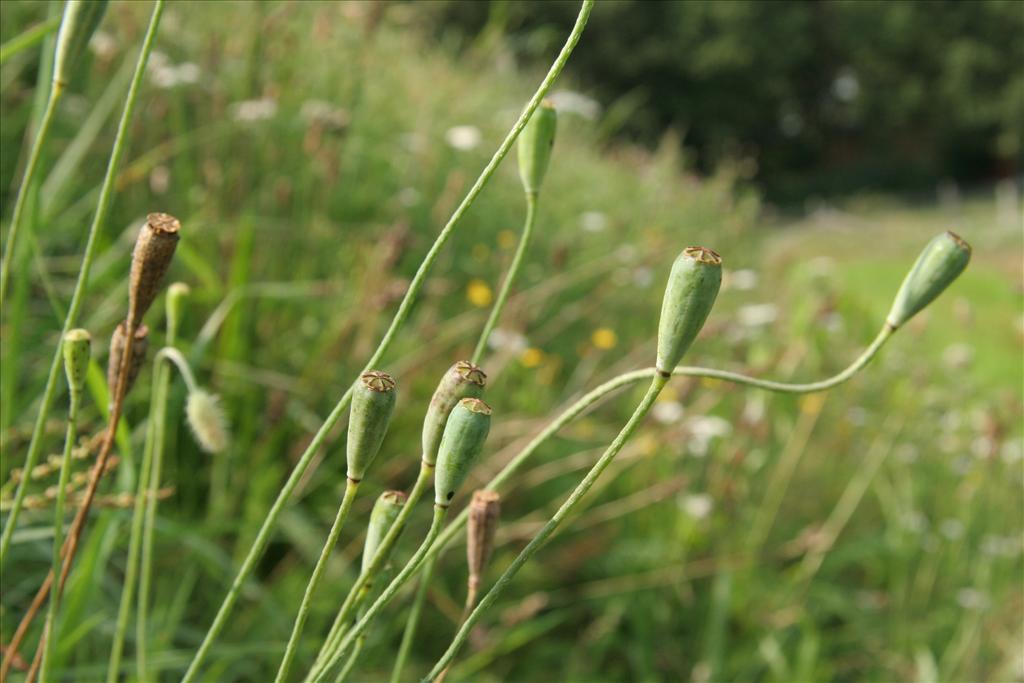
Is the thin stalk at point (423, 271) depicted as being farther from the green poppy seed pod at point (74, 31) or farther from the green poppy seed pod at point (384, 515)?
the green poppy seed pod at point (74, 31)

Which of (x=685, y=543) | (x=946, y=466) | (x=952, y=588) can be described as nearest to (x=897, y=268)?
(x=946, y=466)

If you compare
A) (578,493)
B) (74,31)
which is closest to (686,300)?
(578,493)

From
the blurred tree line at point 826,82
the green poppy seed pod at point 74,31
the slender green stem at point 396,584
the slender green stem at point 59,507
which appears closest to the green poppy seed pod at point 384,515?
the slender green stem at point 396,584

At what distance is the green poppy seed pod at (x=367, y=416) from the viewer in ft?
1.15

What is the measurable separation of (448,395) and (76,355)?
0.16 m

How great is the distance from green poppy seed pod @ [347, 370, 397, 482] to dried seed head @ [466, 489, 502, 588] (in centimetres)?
8

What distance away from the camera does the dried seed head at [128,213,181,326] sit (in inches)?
16.0

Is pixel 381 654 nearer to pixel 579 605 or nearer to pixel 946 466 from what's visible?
pixel 579 605

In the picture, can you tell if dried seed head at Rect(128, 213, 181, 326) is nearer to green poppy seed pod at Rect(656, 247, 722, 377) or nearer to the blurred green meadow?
green poppy seed pod at Rect(656, 247, 722, 377)

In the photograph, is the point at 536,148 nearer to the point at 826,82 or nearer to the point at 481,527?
the point at 481,527

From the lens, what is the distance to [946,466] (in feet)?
9.27

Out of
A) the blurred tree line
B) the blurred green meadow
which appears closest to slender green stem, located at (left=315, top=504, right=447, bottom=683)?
the blurred green meadow

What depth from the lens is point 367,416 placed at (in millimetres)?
357

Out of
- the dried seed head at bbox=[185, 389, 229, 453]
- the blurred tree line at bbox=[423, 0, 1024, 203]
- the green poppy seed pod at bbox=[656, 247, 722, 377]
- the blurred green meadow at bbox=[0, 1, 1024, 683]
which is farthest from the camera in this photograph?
the blurred tree line at bbox=[423, 0, 1024, 203]
